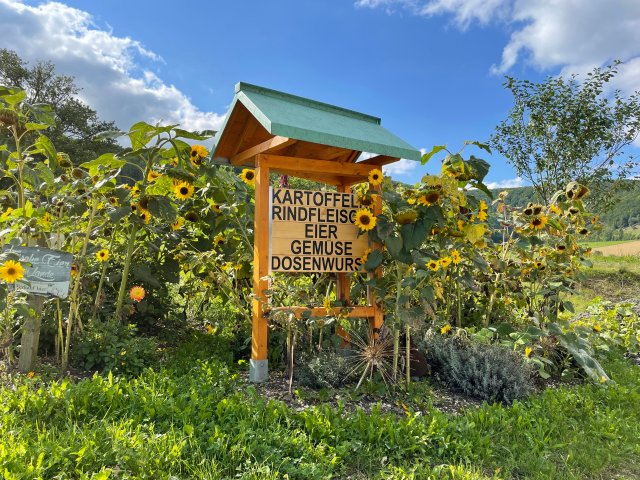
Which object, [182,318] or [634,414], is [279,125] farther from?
[634,414]

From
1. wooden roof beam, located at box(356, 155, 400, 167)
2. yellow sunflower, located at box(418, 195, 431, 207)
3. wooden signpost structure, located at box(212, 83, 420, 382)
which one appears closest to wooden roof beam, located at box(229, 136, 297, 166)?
wooden signpost structure, located at box(212, 83, 420, 382)

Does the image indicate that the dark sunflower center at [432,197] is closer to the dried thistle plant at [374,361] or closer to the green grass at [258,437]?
the dried thistle plant at [374,361]

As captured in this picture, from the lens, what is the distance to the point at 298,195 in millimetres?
3340

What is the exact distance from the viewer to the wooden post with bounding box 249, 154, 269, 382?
3129mm

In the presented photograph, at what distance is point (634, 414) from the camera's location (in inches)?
122

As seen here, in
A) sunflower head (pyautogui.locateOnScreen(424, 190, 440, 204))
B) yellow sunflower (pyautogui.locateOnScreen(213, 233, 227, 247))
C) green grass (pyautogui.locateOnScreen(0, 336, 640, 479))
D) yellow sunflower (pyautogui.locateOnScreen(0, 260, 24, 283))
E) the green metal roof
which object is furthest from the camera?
yellow sunflower (pyautogui.locateOnScreen(213, 233, 227, 247))

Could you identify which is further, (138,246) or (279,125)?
(138,246)

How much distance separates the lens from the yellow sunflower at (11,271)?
92.6 inches

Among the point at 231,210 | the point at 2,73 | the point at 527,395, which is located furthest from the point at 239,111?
the point at 2,73

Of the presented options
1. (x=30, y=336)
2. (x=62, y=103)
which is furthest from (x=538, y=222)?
(x=62, y=103)

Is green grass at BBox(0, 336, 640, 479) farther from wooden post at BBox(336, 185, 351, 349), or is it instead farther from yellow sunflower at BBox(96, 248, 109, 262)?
wooden post at BBox(336, 185, 351, 349)

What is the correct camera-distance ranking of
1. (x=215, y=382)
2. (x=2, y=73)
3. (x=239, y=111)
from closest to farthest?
(x=215, y=382) → (x=239, y=111) → (x=2, y=73)

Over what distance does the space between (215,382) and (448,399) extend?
1.54 metres

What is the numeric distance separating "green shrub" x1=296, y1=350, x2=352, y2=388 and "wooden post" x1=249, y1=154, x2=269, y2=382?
0.29 m
